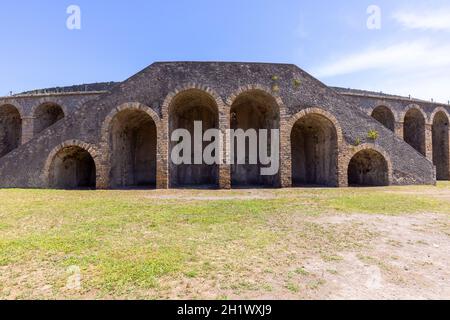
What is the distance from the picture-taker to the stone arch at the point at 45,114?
22.0 meters

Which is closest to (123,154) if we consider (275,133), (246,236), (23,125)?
(275,133)

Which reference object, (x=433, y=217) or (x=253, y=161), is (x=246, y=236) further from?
(x=253, y=161)

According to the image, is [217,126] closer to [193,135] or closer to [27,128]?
[193,135]

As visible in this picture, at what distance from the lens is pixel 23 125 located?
21.8 metres

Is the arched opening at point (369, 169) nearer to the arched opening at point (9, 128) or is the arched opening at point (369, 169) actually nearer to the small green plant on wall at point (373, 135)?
the small green plant on wall at point (373, 135)

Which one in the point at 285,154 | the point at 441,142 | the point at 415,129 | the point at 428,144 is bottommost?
the point at 285,154

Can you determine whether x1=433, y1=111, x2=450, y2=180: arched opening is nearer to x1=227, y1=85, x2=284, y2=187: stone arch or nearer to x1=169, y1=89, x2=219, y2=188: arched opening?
x1=227, y1=85, x2=284, y2=187: stone arch

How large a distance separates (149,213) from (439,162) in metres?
28.3

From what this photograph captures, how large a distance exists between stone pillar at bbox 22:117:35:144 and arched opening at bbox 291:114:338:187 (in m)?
21.2

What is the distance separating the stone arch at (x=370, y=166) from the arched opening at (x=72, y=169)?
16.0 metres

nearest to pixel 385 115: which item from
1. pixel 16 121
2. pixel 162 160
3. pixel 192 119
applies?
pixel 192 119

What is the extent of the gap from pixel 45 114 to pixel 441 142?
36.1m

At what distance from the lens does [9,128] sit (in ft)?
77.6

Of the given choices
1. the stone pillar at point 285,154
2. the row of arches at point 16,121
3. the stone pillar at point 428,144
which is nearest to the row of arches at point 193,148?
the stone pillar at point 285,154
